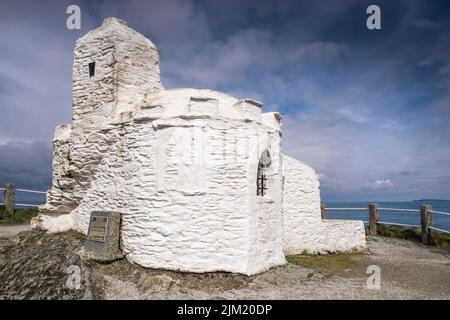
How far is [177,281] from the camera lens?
7.80 meters

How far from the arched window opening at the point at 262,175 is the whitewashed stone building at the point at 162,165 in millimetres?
31

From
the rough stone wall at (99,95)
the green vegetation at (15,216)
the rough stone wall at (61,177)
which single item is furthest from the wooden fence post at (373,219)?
the green vegetation at (15,216)

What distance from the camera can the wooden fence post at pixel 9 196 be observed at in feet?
51.4

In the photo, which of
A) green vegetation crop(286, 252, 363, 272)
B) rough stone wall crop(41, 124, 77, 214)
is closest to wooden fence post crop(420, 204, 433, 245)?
green vegetation crop(286, 252, 363, 272)

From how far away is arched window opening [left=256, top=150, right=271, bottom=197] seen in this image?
9.53 metres

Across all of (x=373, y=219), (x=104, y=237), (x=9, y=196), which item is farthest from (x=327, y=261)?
(x=9, y=196)

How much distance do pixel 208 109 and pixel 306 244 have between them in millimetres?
6447

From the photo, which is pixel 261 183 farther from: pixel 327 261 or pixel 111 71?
pixel 111 71

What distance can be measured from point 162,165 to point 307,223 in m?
6.21

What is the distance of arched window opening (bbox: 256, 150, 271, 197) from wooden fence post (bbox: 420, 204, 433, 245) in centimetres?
782

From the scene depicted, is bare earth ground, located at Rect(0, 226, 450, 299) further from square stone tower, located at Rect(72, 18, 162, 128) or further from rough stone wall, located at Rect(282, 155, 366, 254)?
square stone tower, located at Rect(72, 18, 162, 128)

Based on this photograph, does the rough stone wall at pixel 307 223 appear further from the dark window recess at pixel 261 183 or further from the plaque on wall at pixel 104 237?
the plaque on wall at pixel 104 237

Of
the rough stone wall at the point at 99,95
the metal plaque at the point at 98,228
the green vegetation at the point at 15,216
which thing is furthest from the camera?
the green vegetation at the point at 15,216

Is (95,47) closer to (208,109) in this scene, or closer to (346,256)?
(208,109)
